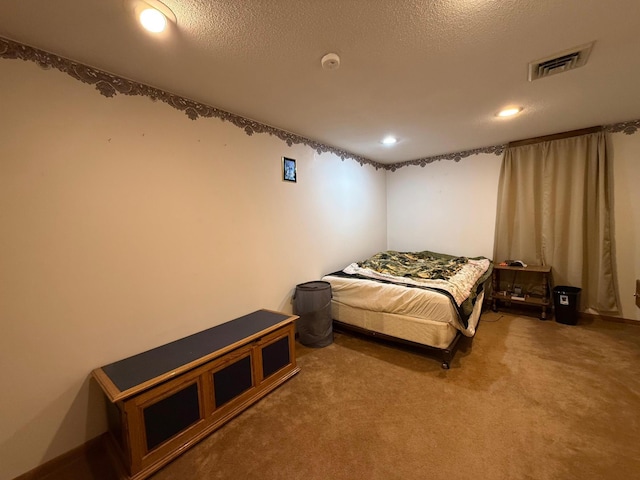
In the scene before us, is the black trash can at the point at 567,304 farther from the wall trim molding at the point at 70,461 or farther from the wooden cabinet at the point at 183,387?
the wall trim molding at the point at 70,461

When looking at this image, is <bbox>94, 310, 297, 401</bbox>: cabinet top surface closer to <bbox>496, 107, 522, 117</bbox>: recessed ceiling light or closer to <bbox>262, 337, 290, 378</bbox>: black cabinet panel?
<bbox>262, 337, 290, 378</bbox>: black cabinet panel

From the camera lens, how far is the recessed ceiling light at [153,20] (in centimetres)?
121

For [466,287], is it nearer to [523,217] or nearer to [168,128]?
[523,217]

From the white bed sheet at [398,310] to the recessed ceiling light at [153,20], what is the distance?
8.13 ft

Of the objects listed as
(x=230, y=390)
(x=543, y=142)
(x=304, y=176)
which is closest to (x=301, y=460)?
(x=230, y=390)

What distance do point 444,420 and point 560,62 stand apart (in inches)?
95.3

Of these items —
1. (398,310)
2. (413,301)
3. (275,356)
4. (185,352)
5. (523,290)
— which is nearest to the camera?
(185,352)

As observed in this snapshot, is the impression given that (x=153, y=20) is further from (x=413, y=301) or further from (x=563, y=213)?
(x=563, y=213)

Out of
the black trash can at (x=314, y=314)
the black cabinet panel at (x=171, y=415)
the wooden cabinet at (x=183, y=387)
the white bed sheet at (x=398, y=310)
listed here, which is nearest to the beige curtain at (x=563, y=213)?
the white bed sheet at (x=398, y=310)

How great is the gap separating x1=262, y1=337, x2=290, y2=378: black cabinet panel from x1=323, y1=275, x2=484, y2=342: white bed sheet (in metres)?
0.92

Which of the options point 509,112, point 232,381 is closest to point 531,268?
point 509,112

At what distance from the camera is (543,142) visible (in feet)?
11.1

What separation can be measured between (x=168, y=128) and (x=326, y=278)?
2114mm

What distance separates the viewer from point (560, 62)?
1.71 meters
